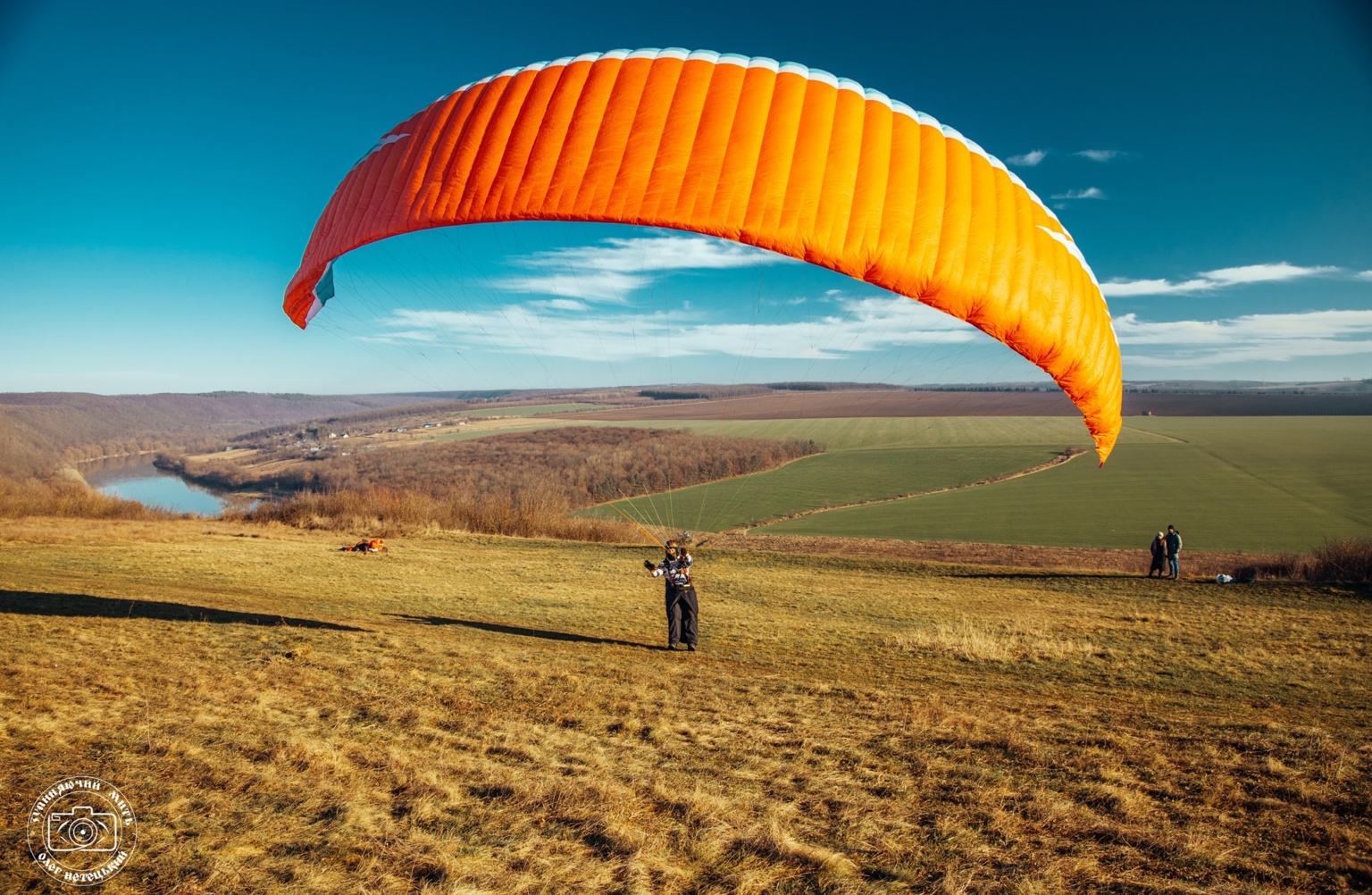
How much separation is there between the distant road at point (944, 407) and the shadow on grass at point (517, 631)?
6168 centimetres

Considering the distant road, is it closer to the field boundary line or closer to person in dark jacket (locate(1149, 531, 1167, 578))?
the field boundary line

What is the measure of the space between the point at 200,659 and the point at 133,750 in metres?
2.74

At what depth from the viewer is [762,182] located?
554 centimetres

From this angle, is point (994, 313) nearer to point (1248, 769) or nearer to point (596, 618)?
point (1248, 769)

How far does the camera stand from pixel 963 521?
96.9ft

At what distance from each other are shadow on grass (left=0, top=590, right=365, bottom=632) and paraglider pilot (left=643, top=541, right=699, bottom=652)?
4147 millimetres

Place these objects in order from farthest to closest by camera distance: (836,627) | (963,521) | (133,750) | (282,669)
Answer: (963,521) < (836,627) < (282,669) < (133,750)

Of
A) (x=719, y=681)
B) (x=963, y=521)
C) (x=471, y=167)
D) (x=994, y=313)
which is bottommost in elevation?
(x=963, y=521)

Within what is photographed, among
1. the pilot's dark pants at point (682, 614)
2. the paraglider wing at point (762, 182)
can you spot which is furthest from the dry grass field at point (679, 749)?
the paraglider wing at point (762, 182)

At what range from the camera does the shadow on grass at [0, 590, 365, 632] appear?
28.3 ft

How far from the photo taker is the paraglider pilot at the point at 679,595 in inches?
321

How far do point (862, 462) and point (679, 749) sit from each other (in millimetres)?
44436

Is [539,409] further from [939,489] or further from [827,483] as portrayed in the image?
[939,489]

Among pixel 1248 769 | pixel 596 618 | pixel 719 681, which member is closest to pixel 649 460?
pixel 596 618
